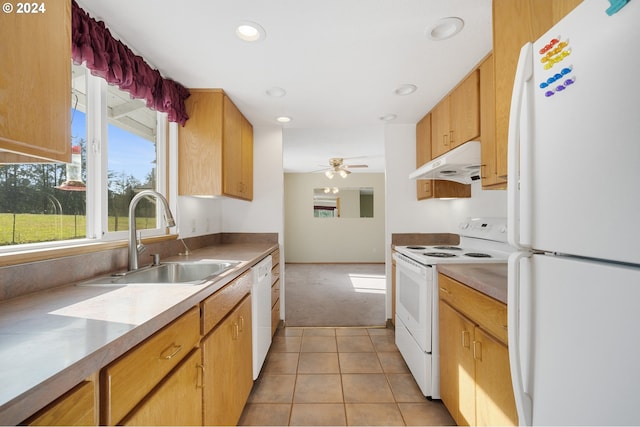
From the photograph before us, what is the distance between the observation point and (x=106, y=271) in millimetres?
1401

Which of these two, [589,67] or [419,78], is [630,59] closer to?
[589,67]

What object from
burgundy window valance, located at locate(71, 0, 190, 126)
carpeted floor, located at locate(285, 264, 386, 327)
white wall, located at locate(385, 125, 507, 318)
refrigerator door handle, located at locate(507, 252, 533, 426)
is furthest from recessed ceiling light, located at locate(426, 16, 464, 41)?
carpeted floor, located at locate(285, 264, 386, 327)

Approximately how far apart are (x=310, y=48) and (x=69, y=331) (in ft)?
5.63

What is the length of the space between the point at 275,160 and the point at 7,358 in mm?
2699

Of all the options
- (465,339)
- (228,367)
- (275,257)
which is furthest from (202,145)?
(465,339)

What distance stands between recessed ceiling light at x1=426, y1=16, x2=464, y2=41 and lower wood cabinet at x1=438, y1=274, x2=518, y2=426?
139 centimetres

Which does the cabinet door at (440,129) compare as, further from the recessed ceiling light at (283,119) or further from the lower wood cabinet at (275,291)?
the lower wood cabinet at (275,291)

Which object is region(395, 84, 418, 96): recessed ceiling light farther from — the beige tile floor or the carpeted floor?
the carpeted floor

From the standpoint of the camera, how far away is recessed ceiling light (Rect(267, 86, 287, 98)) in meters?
2.15

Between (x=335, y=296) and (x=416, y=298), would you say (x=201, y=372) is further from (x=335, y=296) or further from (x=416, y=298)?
(x=335, y=296)

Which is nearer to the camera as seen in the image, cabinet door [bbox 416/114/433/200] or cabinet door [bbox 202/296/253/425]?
cabinet door [bbox 202/296/253/425]

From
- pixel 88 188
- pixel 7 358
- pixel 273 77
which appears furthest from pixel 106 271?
→ pixel 273 77

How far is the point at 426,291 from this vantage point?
1.79 metres

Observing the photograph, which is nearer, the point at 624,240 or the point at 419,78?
the point at 624,240
